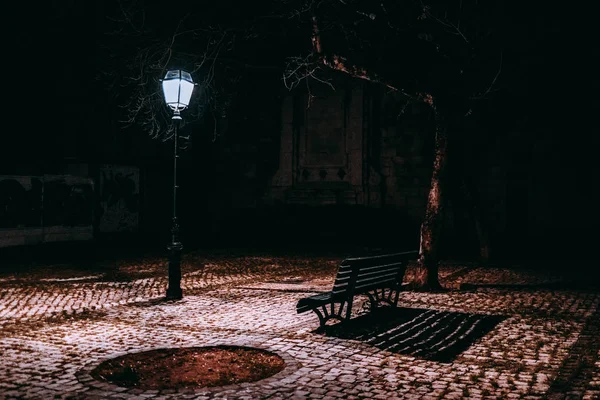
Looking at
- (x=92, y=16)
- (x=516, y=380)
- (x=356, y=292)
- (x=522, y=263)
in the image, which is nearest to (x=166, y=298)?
(x=356, y=292)

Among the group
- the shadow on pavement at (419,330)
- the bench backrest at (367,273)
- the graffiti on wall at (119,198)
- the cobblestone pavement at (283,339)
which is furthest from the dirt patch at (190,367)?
the graffiti on wall at (119,198)

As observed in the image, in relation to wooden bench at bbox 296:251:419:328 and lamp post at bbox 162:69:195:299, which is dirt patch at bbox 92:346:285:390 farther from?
lamp post at bbox 162:69:195:299

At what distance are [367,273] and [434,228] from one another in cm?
361

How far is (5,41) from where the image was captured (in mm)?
16562

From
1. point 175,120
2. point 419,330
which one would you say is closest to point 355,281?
point 419,330

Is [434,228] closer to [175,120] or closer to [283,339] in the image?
[175,120]

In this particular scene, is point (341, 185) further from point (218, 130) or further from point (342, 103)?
point (218, 130)

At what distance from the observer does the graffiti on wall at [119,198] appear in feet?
65.2

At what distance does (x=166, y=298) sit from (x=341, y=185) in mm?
12910

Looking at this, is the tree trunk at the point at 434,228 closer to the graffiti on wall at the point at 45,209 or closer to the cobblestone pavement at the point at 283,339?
the cobblestone pavement at the point at 283,339

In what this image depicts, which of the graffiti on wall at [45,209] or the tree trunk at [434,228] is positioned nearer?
the tree trunk at [434,228]

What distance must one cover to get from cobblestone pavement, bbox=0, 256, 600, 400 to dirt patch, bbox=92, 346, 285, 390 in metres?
0.17

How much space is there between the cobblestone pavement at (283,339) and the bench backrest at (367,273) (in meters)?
0.60

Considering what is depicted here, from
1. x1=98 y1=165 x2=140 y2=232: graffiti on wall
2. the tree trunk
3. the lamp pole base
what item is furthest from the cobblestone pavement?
x1=98 y1=165 x2=140 y2=232: graffiti on wall
